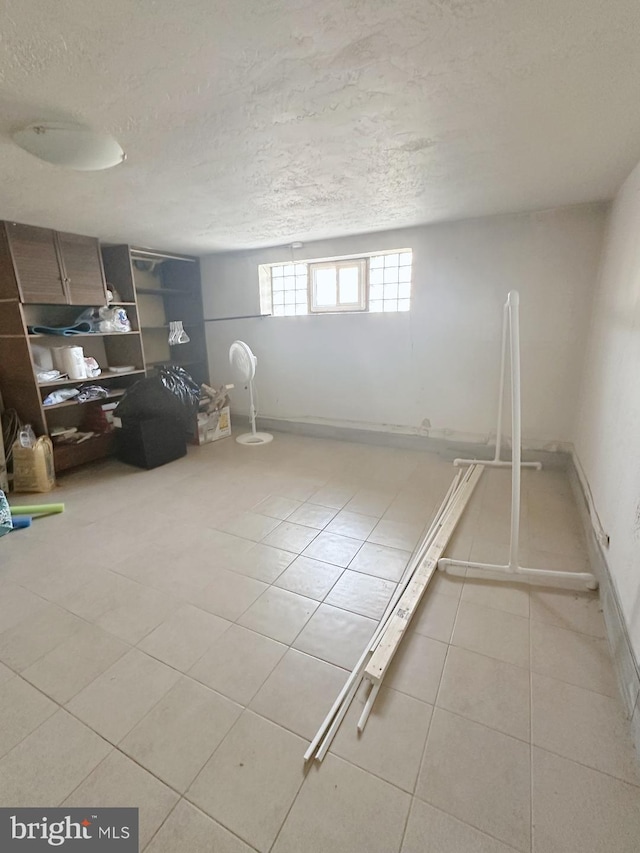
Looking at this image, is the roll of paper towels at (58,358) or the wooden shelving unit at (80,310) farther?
the roll of paper towels at (58,358)

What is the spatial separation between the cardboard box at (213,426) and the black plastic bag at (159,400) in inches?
17.0

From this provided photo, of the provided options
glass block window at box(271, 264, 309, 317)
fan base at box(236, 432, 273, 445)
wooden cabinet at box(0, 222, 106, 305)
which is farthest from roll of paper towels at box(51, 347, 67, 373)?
glass block window at box(271, 264, 309, 317)

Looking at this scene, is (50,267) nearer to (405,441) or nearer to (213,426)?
(213,426)

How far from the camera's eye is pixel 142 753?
1.17 meters

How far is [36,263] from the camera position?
3.03 metres

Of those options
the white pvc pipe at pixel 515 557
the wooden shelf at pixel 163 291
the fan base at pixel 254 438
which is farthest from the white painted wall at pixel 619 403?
the wooden shelf at pixel 163 291

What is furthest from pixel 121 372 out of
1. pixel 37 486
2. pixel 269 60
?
pixel 269 60

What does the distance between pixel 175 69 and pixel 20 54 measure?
1.41ft

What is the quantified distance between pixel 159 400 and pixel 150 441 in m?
0.40

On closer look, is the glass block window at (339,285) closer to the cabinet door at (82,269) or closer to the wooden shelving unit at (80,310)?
the wooden shelving unit at (80,310)

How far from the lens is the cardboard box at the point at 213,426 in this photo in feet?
13.5

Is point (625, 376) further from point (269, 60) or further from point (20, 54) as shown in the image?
point (20, 54)

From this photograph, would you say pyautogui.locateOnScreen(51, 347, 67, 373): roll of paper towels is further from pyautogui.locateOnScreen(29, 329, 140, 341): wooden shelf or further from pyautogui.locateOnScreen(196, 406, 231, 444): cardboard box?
pyautogui.locateOnScreen(196, 406, 231, 444): cardboard box

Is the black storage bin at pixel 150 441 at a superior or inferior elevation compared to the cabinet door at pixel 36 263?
inferior
